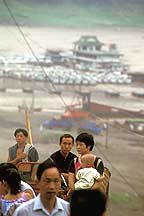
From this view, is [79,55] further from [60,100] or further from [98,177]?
[98,177]

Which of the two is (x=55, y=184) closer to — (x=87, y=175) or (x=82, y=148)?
(x=87, y=175)

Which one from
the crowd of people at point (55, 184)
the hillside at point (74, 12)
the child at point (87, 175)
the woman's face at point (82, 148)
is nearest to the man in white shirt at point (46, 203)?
the crowd of people at point (55, 184)

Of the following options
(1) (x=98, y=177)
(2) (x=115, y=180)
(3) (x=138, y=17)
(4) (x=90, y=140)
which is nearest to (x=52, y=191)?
(1) (x=98, y=177)

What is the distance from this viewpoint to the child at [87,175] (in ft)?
11.1

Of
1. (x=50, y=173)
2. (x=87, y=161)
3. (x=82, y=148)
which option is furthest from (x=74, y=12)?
(x=50, y=173)

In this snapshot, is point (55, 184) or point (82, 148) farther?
point (82, 148)

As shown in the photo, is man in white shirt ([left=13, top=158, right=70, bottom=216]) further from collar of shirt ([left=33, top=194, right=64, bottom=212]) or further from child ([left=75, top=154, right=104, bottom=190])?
child ([left=75, top=154, right=104, bottom=190])

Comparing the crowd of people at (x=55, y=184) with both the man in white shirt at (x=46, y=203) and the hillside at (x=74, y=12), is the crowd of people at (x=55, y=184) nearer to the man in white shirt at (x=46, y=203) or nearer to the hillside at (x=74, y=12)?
the man in white shirt at (x=46, y=203)

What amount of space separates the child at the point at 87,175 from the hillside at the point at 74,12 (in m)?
3.67

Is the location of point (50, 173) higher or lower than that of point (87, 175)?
higher

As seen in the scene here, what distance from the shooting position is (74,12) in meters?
6.87

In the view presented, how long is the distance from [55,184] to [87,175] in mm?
1125

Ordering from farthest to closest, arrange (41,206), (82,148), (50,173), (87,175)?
(82,148)
(87,175)
(50,173)
(41,206)

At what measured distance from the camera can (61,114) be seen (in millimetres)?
6898
